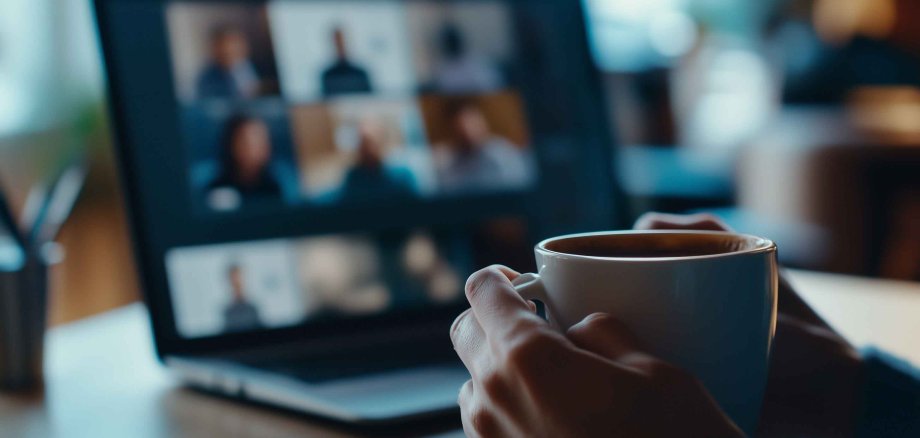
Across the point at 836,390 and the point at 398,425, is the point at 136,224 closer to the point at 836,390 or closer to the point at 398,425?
the point at 398,425

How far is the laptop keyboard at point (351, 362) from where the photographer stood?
1.98 feet

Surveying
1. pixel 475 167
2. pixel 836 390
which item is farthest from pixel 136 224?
pixel 836 390

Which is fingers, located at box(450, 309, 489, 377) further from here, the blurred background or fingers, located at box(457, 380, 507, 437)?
the blurred background

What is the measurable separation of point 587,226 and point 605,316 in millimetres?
457

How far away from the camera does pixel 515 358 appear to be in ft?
1.11

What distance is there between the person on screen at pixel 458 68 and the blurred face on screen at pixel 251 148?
173mm

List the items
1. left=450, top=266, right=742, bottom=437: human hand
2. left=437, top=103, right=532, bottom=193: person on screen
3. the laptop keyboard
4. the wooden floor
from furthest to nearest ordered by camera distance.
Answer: the wooden floor, left=437, top=103, right=532, bottom=193: person on screen, the laptop keyboard, left=450, top=266, right=742, bottom=437: human hand

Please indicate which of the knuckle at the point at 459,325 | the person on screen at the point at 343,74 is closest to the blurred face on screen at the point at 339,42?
the person on screen at the point at 343,74

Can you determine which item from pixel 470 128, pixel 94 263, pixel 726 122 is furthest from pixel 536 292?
pixel 726 122

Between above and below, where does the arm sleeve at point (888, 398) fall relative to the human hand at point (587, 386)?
below

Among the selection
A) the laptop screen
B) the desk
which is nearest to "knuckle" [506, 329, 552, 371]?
the desk

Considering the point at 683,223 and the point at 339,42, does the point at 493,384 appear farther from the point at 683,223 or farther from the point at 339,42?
the point at 339,42

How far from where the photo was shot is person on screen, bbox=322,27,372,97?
0.69 meters

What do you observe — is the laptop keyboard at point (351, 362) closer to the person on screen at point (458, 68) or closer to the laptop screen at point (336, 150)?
the laptop screen at point (336, 150)
